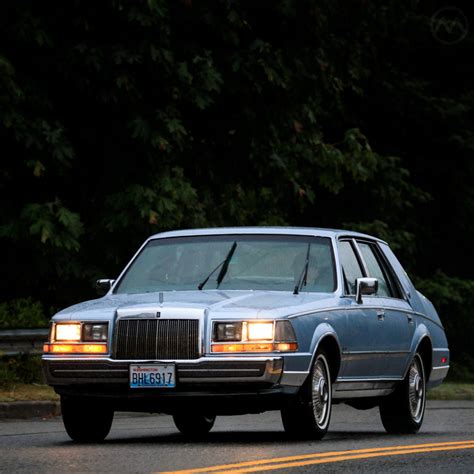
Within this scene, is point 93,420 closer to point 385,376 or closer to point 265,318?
point 265,318

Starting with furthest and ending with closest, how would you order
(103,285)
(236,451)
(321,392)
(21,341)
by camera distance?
(21,341) < (103,285) < (321,392) < (236,451)

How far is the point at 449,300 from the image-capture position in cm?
3475

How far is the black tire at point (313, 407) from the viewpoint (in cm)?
1227

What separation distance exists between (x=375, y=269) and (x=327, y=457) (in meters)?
4.11

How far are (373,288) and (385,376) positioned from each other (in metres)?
0.95

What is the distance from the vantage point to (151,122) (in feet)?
80.1

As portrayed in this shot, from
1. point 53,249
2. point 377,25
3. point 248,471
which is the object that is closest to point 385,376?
point 248,471

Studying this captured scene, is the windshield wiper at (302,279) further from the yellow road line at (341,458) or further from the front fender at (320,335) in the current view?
the yellow road line at (341,458)

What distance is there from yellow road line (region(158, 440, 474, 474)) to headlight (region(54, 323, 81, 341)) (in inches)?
88.3

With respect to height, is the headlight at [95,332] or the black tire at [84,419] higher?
the headlight at [95,332]

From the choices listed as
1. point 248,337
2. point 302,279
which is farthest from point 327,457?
point 302,279

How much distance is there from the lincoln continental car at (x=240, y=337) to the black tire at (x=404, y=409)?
1 cm

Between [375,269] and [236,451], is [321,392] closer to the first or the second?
[236,451]

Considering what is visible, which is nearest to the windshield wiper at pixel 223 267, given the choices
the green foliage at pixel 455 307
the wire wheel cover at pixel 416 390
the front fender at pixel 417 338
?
the front fender at pixel 417 338
